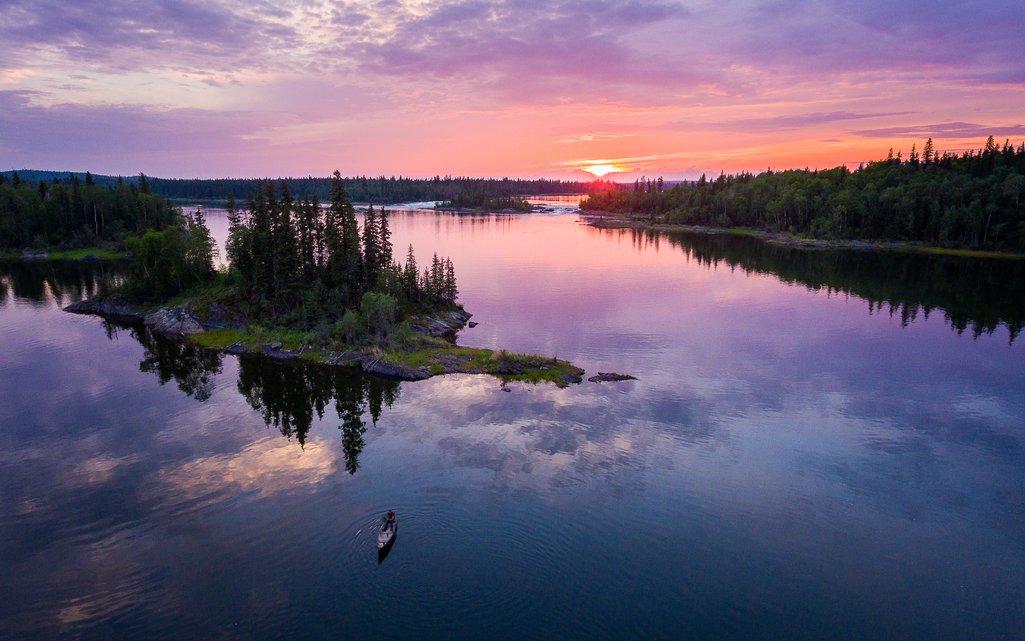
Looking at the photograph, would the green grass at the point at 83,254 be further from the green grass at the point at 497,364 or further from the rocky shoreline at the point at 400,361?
the green grass at the point at 497,364

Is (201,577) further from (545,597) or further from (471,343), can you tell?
(471,343)

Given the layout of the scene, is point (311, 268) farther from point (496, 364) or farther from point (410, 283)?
point (496, 364)

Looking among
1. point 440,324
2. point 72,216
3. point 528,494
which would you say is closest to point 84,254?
point 72,216

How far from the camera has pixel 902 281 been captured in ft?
411

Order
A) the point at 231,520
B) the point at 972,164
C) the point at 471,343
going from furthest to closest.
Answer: the point at 972,164
the point at 471,343
the point at 231,520

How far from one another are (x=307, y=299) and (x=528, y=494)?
50.3m

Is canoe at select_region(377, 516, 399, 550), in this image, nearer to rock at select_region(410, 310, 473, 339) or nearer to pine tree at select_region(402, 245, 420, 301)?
rock at select_region(410, 310, 473, 339)

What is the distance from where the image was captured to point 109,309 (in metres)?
94.3

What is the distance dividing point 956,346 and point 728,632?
71.9 metres

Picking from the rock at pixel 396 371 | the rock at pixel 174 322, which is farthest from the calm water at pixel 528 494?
the rock at pixel 174 322

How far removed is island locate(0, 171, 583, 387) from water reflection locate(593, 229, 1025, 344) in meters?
76.0

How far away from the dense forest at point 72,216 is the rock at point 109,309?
6109 centimetres

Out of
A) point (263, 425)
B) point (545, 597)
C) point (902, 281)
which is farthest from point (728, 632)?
point (902, 281)

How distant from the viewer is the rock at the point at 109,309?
303 ft
